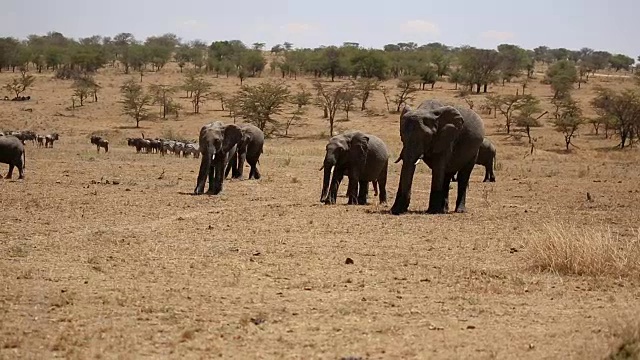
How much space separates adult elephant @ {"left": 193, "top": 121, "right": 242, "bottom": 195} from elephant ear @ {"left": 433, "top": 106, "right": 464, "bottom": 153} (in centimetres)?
647

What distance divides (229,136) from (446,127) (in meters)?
6.83

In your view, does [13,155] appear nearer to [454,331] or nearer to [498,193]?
[498,193]

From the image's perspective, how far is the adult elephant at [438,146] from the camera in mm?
18109

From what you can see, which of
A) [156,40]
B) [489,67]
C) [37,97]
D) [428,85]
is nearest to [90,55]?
[37,97]

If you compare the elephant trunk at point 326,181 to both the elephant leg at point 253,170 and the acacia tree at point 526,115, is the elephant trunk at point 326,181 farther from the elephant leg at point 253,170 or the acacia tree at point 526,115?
the acacia tree at point 526,115

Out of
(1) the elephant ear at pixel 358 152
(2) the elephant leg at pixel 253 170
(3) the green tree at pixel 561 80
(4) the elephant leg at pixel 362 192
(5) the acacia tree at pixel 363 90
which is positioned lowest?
(2) the elephant leg at pixel 253 170

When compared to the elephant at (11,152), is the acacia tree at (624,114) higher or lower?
higher

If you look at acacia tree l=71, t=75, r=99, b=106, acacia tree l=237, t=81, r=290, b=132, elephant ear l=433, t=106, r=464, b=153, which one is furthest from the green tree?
elephant ear l=433, t=106, r=464, b=153

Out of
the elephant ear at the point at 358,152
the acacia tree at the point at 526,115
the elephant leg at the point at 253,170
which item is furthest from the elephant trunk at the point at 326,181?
the acacia tree at the point at 526,115

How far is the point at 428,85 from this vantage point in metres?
84.6

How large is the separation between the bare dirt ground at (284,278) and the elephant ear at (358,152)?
1.40 metres

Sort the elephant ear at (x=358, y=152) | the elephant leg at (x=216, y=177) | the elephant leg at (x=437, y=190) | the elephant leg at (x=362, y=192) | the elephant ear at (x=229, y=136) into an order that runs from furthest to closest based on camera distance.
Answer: the elephant ear at (x=229, y=136)
the elephant leg at (x=216, y=177)
the elephant leg at (x=362, y=192)
the elephant ear at (x=358, y=152)
the elephant leg at (x=437, y=190)

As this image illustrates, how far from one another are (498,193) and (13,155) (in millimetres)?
14844

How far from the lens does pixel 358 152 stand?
67.6 ft
